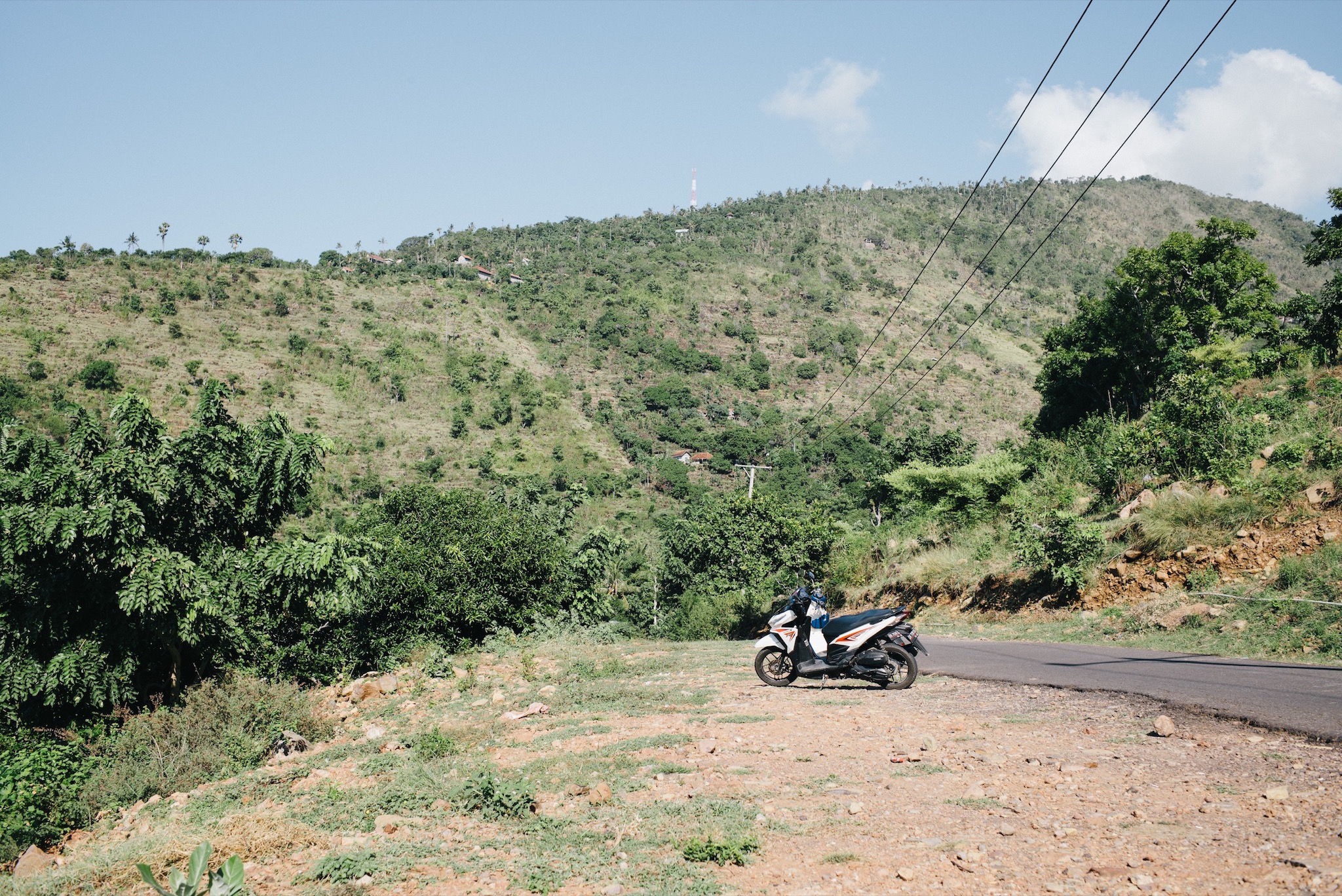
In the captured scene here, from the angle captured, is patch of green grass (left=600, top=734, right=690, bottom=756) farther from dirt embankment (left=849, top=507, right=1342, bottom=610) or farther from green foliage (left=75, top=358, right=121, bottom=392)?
green foliage (left=75, top=358, right=121, bottom=392)

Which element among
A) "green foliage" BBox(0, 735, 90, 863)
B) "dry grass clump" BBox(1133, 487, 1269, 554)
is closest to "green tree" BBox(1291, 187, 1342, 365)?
"dry grass clump" BBox(1133, 487, 1269, 554)

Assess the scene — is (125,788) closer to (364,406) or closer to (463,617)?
(463,617)

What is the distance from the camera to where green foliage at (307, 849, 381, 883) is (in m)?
4.23

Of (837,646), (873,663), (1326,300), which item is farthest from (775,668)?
(1326,300)

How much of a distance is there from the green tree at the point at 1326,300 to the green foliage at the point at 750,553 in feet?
55.1

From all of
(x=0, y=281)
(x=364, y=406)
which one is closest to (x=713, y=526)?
(x=364, y=406)

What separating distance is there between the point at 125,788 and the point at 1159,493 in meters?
16.3

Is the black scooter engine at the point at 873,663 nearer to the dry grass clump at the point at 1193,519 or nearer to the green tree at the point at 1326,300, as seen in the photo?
the dry grass clump at the point at 1193,519

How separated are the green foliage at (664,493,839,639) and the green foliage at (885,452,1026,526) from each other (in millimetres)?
3014

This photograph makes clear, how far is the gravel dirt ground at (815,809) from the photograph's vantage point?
376cm

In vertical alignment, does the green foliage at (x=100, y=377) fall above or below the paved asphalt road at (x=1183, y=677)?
above

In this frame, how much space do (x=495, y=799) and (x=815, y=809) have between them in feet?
7.10

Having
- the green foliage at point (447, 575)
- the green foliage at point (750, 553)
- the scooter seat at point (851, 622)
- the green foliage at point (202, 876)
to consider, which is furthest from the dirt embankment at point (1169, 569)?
the green foliage at point (202, 876)

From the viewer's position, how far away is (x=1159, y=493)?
14719 mm
